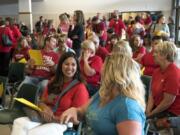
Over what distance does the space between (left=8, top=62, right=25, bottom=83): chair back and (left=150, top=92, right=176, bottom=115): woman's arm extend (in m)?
2.71

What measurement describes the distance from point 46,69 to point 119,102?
324 centimetres

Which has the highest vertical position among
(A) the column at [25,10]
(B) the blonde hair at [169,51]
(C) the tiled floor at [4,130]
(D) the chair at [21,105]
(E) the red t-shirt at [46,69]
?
(A) the column at [25,10]

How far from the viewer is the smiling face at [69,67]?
10.9ft

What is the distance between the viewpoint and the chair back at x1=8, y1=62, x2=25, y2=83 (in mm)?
5426

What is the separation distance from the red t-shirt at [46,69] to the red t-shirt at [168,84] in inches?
69.5

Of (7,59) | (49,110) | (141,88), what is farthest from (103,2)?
(141,88)

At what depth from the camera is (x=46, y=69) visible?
15.9 feet

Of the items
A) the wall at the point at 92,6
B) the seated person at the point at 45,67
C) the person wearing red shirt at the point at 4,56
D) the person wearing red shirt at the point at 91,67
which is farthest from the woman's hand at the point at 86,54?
the wall at the point at 92,6

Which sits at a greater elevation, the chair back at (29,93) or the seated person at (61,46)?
the seated person at (61,46)

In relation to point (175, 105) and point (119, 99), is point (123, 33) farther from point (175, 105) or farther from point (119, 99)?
point (119, 99)

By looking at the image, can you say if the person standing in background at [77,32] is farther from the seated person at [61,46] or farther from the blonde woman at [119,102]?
the blonde woman at [119,102]

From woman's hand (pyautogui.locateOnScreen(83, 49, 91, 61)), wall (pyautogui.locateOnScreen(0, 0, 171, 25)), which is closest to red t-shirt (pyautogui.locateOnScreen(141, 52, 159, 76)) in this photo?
woman's hand (pyautogui.locateOnScreen(83, 49, 91, 61))

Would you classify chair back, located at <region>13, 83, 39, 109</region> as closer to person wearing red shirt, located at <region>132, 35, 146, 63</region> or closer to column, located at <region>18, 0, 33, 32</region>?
person wearing red shirt, located at <region>132, 35, 146, 63</region>

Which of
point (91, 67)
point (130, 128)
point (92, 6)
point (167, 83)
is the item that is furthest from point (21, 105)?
point (92, 6)
